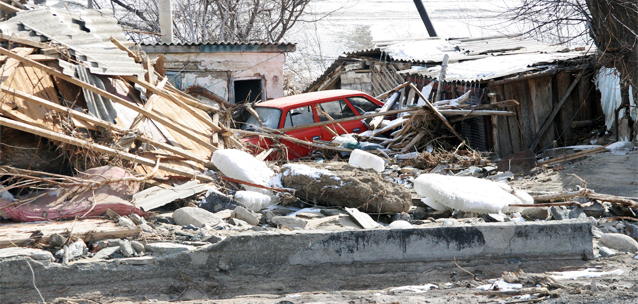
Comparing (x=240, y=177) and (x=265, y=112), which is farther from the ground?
(x=265, y=112)

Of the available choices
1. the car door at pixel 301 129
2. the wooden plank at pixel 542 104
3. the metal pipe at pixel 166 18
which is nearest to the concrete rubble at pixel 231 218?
the car door at pixel 301 129

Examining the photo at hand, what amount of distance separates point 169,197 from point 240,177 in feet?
3.23

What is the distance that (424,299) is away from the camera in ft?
13.2

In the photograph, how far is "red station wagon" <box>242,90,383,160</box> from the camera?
970cm

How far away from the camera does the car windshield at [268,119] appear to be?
9758 mm

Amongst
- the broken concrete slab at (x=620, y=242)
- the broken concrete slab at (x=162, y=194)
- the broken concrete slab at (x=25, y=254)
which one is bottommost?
the broken concrete slab at (x=620, y=242)

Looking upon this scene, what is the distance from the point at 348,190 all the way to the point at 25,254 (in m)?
3.18

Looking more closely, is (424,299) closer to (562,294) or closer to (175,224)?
(562,294)

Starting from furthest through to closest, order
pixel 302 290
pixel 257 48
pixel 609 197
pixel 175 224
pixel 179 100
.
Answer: pixel 257 48 < pixel 179 100 < pixel 609 197 < pixel 175 224 < pixel 302 290

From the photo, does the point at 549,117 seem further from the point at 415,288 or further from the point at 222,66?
the point at 222,66

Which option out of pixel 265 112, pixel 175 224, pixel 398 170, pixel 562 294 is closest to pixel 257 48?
pixel 265 112

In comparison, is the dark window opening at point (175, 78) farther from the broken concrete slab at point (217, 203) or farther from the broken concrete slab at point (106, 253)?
the broken concrete slab at point (106, 253)

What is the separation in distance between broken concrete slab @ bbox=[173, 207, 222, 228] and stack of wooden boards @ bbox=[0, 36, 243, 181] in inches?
33.3

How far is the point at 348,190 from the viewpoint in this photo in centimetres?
573
